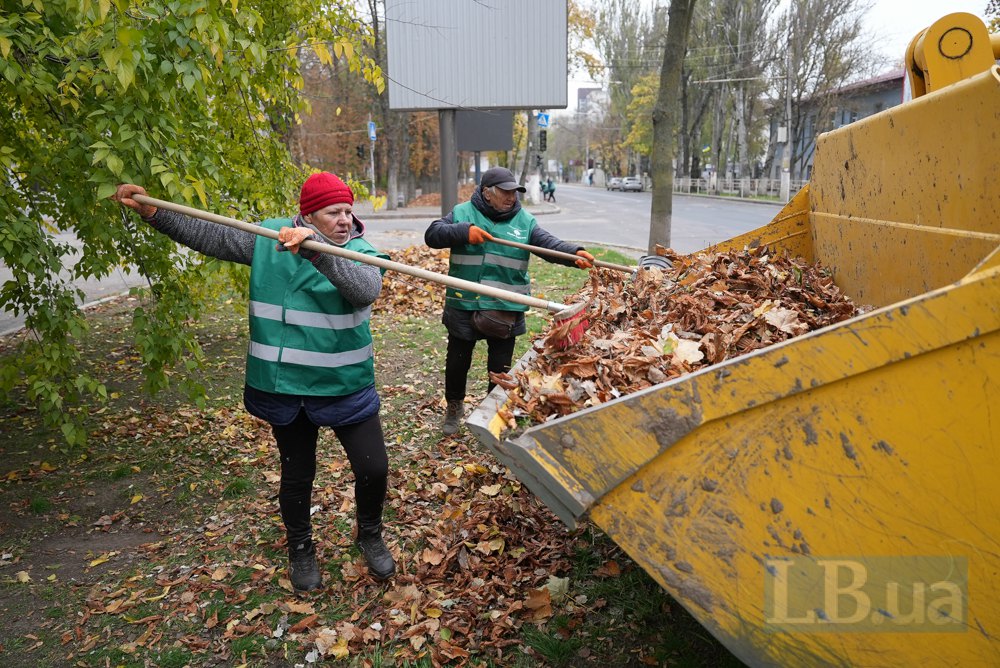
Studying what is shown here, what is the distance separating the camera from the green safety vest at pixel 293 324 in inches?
109

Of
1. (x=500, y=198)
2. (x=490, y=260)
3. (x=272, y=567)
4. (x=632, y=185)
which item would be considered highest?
(x=632, y=185)

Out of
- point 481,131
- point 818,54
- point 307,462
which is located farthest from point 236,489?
point 818,54

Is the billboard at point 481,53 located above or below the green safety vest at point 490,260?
above

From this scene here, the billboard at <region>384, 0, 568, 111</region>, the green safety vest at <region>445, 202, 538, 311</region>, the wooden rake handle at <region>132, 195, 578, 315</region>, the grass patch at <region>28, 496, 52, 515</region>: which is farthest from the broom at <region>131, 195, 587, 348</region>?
the billboard at <region>384, 0, 568, 111</region>

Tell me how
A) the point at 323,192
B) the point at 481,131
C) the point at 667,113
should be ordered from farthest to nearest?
1. the point at 667,113
2. the point at 481,131
3. the point at 323,192

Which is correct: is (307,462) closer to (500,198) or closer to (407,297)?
(500,198)

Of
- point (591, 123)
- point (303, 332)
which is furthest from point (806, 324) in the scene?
point (591, 123)

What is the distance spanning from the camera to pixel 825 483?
166 cm

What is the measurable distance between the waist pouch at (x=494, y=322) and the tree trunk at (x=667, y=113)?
18.3 feet

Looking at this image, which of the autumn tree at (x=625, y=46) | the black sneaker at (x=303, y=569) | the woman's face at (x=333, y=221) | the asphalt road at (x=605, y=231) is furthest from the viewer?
the autumn tree at (x=625, y=46)

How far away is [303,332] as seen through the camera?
277 centimetres

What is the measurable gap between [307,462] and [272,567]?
2.20 ft

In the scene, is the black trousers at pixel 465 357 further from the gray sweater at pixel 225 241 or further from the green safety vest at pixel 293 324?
the green safety vest at pixel 293 324

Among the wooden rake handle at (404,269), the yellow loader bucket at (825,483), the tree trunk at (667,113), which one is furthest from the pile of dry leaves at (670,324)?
the tree trunk at (667,113)
